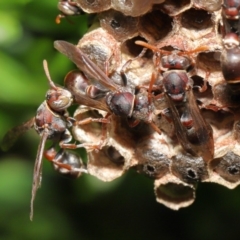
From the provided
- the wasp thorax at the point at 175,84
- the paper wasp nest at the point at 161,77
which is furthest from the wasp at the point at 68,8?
the wasp thorax at the point at 175,84

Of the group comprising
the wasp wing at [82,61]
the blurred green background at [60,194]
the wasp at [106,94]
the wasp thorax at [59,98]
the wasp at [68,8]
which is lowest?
the blurred green background at [60,194]

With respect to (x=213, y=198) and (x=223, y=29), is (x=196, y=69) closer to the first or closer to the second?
(x=223, y=29)

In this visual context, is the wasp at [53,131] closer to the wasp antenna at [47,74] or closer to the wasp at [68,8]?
the wasp antenna at [47,74]

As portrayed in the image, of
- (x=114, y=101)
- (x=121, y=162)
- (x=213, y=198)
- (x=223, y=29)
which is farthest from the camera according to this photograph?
(x=213, y=198)

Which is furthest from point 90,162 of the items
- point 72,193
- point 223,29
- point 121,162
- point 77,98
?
point 223,29

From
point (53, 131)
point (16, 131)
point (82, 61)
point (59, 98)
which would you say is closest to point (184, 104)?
point (82, 61)
